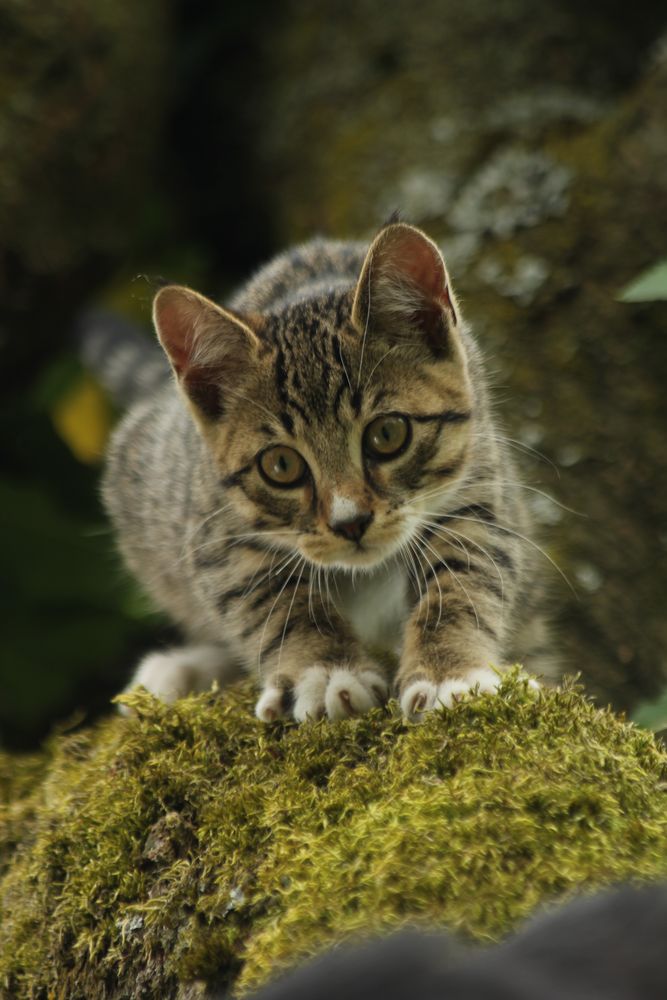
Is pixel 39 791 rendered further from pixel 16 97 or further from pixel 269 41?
pixel 269 41

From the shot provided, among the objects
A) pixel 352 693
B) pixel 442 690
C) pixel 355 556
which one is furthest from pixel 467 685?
pixel 355 556

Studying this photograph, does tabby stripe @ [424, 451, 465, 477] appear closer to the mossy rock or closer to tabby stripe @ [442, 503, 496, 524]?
tabby stripe @ [442, 503, 496, 524]

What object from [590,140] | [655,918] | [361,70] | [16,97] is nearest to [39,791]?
[655,918]

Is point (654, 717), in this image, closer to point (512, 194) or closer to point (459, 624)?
point (459, 624)

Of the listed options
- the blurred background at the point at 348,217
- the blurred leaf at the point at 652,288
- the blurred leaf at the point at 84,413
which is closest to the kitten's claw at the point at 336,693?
the blurred leaf at the point at 652,288

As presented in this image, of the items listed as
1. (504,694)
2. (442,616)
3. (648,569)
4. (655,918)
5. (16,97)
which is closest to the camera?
(655,918)

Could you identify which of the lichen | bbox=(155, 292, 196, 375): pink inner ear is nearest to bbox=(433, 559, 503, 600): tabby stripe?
bbox=(155, 292, 196, 375): pink inner ear
